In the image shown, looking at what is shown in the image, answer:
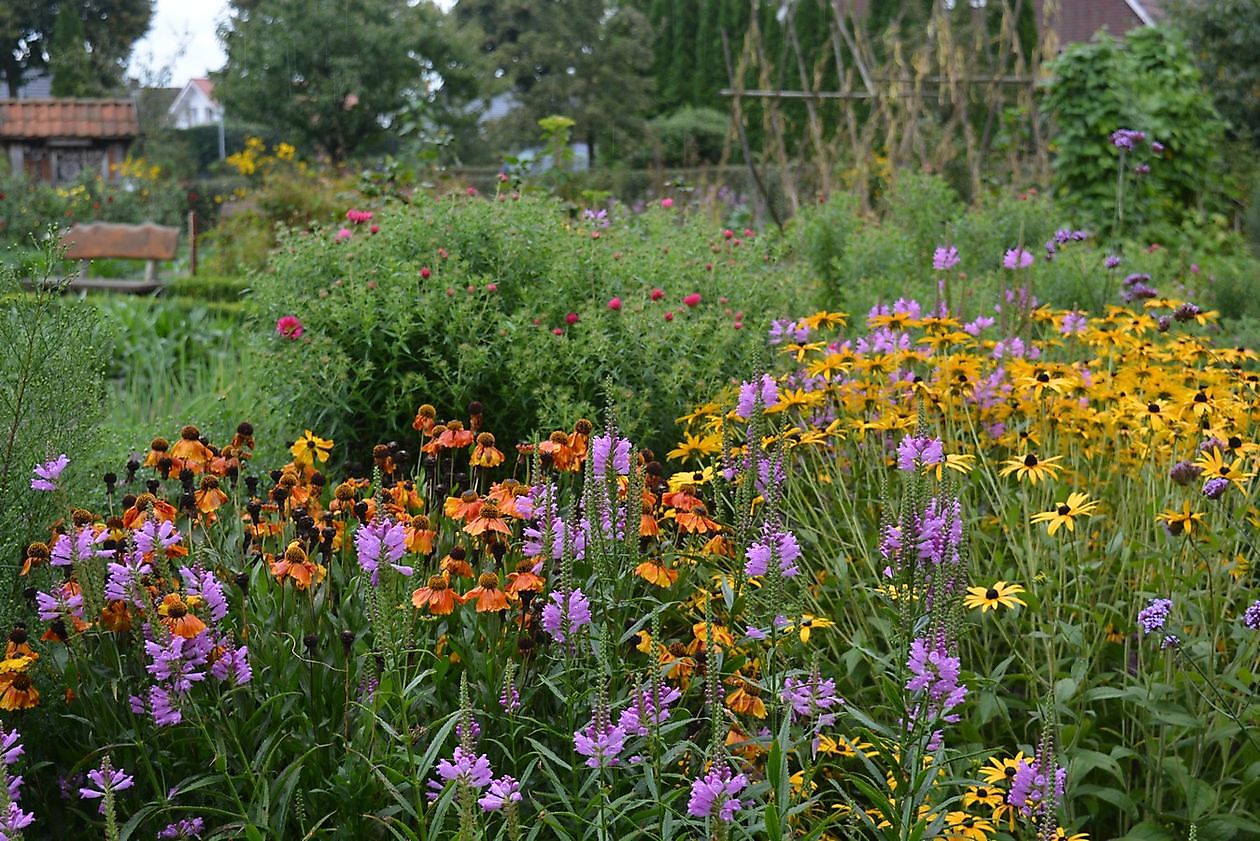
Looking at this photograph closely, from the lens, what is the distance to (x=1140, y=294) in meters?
3.88

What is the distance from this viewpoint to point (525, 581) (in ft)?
6.69

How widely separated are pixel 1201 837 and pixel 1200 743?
0.55 feet

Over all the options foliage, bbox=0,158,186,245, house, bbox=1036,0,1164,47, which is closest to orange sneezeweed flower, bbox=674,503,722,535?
foliage, bbox=0,158,186,245

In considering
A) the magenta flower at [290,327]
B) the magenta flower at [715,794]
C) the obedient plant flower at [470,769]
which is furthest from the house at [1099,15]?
the obedient plant flower at [470,769]

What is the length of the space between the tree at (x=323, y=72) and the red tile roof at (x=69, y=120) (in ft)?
10.1

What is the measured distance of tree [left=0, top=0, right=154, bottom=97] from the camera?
32312 millimetres

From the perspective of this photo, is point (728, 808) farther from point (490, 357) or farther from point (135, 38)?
point (135, 38)

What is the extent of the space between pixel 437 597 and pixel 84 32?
35.0m

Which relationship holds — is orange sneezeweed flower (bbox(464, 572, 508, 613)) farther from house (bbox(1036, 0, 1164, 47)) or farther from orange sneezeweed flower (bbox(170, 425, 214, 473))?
house (bbox(1036, 0, 1164, 47))

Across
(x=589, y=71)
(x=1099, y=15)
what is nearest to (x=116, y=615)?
(x=589, y=71)

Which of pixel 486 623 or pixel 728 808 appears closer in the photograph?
pixel 728 808

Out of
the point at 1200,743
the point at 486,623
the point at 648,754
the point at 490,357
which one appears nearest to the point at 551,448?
the point at 486,623

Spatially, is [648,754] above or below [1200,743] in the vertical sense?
above

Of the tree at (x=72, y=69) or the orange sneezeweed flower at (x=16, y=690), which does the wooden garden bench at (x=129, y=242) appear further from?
the tree at (x=72, y=69)
